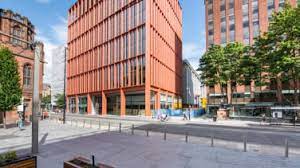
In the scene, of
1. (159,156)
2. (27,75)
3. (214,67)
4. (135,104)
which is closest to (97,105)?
(135,104)

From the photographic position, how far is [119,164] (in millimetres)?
7805

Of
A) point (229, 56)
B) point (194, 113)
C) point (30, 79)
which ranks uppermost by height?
point (229, 56)

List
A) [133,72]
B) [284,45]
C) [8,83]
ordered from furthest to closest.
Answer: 1. [133,72]
2. [284,45]
3. [8,83]

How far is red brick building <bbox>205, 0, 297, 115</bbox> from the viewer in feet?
144

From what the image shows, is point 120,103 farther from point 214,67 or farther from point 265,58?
point 265,58

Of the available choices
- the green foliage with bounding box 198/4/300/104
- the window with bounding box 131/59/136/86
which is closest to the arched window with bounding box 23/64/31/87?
the window with bounding box 131/59/136/86

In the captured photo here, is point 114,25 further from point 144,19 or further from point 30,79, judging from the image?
point 30,79

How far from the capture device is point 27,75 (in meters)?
26.0

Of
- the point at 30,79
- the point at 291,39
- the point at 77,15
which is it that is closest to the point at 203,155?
the point at 291,39

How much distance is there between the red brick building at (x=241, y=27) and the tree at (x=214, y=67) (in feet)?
39.8

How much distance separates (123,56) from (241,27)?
30.2 m

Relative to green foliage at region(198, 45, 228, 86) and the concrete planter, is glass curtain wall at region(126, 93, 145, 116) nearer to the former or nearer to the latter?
green foliage at region(198, 45, 228, 86)

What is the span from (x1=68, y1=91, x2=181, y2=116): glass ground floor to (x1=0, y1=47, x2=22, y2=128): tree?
2343cm

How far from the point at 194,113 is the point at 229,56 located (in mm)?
14280
